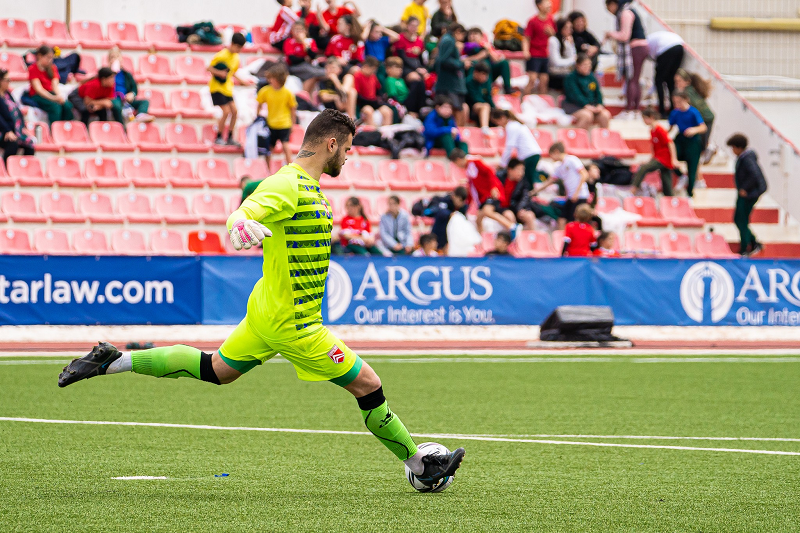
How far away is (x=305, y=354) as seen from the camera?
18.4 feet

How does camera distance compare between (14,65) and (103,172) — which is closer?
(103,172)

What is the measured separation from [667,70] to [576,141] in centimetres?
266

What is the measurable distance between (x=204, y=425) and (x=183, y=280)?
27.3 feet

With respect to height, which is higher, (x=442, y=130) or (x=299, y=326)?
(x=442, y=130)

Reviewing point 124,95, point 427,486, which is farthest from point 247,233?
point 124,95

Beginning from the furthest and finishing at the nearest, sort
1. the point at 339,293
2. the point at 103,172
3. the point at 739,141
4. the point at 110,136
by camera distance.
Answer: the point at 110,136 → the point at 739,141 → the point at 103,172 → the point at 339,293

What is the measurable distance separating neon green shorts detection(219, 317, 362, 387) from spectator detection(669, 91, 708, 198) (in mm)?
16738

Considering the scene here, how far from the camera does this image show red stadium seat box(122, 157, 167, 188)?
771 inches

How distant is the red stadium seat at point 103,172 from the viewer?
19.4m

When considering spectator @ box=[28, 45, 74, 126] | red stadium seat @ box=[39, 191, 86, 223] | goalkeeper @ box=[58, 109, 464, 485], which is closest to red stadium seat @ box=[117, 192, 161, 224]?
red stadium seat @ box=[39, 191, 86, 223]

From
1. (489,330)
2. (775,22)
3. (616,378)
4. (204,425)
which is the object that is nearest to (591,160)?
(489,330)

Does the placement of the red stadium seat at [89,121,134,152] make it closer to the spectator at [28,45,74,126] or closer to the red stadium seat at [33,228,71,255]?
the spectator at [28,45,74,126]

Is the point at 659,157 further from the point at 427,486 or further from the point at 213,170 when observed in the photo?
the point at 427,486

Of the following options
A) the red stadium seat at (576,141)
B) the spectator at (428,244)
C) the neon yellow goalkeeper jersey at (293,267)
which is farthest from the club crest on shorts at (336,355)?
the red stadium seat at (576,141)
